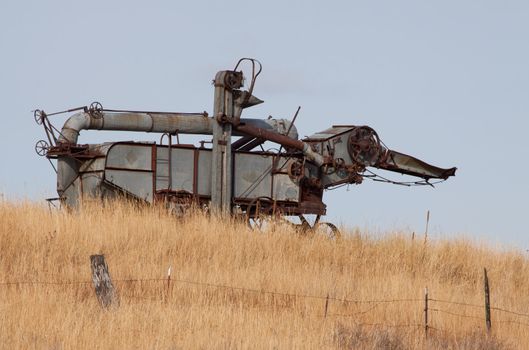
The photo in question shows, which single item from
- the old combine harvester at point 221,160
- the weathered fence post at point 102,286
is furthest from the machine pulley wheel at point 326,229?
the weathered fence post at point 102,286

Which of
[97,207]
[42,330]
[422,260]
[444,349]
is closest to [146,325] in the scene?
[42,330]

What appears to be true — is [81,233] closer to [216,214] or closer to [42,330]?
[216,214]

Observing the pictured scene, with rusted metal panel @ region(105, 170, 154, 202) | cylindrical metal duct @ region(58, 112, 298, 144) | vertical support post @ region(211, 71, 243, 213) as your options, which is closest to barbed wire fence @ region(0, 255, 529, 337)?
rusted metal panel @ region(105, 170, 154, 202)

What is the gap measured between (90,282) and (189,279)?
156 cm

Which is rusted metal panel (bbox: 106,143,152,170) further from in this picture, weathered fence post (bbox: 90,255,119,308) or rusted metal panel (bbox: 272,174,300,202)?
weathered fence post (bbox: 90,255,119,308)

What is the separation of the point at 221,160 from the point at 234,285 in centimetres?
562

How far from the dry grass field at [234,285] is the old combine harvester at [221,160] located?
0.74m

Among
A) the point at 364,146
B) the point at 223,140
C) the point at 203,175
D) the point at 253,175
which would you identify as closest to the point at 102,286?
the point at 203,175

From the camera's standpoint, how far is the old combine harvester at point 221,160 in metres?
19.9

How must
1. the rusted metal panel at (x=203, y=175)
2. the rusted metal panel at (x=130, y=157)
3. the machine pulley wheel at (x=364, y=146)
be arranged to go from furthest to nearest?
1. the machine pulley wheel at (x=364, y=146)
2. the rusted metal panel at (x=203, y=175)
3. the rusted metal panel at (x=130, y=157)

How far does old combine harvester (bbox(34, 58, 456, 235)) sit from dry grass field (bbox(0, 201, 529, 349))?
2.43 feet

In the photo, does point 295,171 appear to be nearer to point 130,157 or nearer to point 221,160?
point 221,160

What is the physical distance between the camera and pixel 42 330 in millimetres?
11273

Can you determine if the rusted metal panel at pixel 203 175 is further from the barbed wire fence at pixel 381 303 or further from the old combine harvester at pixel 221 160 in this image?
the barbed wire fence at pixel 381 303
